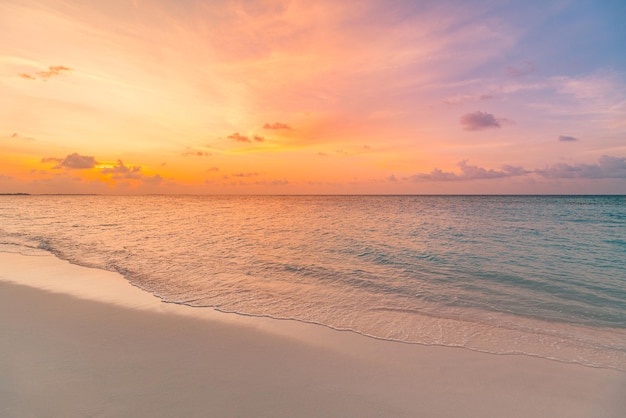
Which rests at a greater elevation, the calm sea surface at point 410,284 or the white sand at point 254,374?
the white sand at point 254,374

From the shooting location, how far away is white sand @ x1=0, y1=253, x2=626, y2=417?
484 centimetres

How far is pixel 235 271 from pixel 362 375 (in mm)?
9988

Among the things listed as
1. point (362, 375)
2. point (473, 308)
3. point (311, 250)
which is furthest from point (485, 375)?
point (311, 250)

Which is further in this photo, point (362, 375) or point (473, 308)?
point (473, 308)

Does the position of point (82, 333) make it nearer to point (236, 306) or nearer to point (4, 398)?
point (4, 398)

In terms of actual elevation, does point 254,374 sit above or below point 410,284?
above

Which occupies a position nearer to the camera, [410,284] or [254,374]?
[254,374]

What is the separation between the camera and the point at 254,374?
576cm

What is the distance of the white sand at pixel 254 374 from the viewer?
484 cm

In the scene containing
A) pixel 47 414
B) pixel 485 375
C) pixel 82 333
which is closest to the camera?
pixel 47 414

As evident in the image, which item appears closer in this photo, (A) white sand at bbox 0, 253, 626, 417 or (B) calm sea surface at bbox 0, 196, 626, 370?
(A) white sand at bbox 0, 253, 626, 417

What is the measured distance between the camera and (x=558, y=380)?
5934 millimetres

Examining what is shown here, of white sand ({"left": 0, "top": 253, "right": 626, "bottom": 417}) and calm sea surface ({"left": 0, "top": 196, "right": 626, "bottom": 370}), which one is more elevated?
white sand ({"left": 0, "top": 253, "right": 626, "bottom": 417})

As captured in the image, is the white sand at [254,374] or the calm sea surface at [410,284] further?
the calm sea surface at [410,284]
